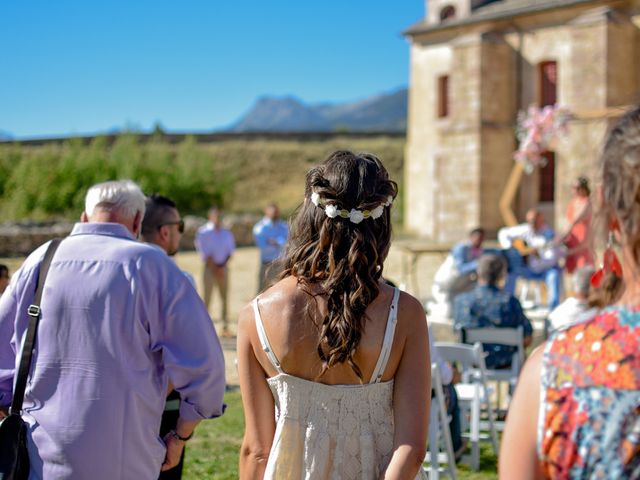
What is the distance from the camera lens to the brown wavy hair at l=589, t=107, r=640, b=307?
152 cm

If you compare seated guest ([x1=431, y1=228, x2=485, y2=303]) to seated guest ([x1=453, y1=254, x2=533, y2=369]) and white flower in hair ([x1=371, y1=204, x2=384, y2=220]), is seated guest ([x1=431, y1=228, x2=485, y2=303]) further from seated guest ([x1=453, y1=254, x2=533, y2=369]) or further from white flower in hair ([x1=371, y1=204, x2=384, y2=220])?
white flower in hair ([x1=371, y1=204, x2=384, y2=220])

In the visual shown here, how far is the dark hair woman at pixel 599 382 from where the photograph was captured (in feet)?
4.83

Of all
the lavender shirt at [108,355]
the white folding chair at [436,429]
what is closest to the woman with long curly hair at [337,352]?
the lavender shirt at [108,355]

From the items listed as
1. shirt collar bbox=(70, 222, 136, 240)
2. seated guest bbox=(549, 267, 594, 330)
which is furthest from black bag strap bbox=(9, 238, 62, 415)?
seated guest bbox=(549, 267, 594, 330)

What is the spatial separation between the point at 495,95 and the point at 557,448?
1140 inches

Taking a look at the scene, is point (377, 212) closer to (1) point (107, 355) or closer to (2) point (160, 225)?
(1) point (107, 355)

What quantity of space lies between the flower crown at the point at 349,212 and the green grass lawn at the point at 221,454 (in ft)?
12.4

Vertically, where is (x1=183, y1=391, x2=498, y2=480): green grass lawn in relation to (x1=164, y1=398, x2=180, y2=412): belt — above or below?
below

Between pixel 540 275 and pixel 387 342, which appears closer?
pixel 387 342

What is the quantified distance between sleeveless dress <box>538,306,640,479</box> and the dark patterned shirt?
5333 millimetres

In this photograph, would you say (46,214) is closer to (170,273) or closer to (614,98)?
(614,98)

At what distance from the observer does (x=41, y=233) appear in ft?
84.5

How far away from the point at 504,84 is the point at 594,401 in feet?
95.6

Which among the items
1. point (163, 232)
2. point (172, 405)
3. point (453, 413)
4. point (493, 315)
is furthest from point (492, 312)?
point (172, 405)
